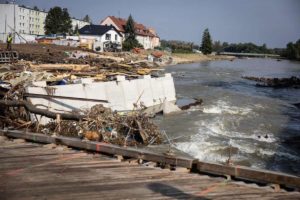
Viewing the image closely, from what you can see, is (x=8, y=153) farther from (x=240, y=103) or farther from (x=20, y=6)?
(x=20, y=6)

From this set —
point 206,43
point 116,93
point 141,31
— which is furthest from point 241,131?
point 206,43

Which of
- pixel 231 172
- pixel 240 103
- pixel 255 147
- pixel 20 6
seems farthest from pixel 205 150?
pixel 20 6

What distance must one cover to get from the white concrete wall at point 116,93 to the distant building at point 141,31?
76.7m

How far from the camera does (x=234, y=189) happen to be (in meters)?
6.40

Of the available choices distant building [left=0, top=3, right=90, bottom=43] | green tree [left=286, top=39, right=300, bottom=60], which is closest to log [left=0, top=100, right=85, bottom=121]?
distant building [left=0, top=3, right=90, bottom=43]

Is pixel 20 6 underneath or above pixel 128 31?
above

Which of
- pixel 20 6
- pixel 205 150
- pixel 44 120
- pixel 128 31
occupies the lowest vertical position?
pixel 205 150

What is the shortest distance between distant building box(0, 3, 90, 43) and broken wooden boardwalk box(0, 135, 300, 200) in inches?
2931

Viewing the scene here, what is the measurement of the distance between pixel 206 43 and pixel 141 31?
2693cm

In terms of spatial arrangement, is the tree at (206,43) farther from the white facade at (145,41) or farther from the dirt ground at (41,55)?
the dirt ground at (41,55)

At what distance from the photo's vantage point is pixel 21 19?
344 ft

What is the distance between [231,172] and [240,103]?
22465 millimetres

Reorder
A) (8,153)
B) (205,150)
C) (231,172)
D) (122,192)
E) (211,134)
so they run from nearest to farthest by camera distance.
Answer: (122,192) → (231,172) → (8,153) → (205,150) → (211,134)

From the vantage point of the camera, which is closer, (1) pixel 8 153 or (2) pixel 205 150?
(1) pixel 8 153
